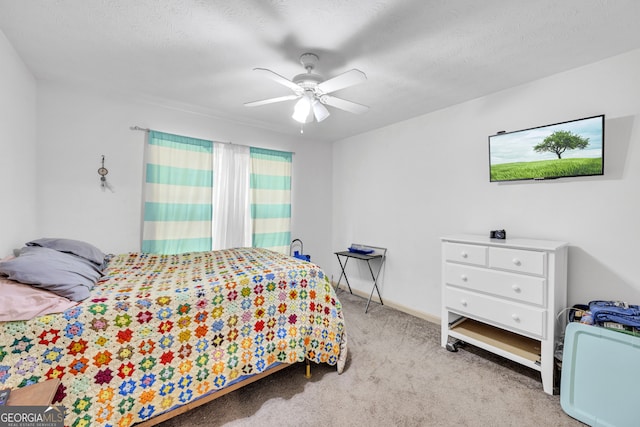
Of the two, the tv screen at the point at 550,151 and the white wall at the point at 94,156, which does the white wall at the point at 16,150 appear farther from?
the tv screen at the point at 550,151

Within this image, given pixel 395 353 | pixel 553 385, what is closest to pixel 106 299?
pixel 395 353

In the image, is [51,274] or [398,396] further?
[398,396]

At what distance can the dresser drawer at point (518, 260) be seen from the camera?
190 centimetres

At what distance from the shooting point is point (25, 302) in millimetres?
1271

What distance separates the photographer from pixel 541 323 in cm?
190

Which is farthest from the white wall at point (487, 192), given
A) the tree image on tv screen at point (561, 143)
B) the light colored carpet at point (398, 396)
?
the light colored carpet at point (398, 396)

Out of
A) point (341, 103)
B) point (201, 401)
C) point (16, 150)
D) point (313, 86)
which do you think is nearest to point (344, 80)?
point (313, 86)

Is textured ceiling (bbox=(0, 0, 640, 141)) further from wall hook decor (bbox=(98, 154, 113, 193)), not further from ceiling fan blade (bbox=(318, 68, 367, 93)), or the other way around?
wall hook decor (bbox=(98, 154, 113, 193))

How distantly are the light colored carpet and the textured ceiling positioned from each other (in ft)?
7.90

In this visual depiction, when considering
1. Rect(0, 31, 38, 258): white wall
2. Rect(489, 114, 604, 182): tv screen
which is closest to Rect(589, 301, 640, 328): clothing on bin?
Rect(489, 114, 604, 182): tv screen

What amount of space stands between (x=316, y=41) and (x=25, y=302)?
214cm

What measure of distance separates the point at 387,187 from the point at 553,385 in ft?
7.97

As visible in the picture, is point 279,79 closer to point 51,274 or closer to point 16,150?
point 51,274

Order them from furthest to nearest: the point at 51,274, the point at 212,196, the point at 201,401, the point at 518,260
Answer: the point at 212,196 → the point at 518,260 → the point at 201,401 → the point at 51,274
